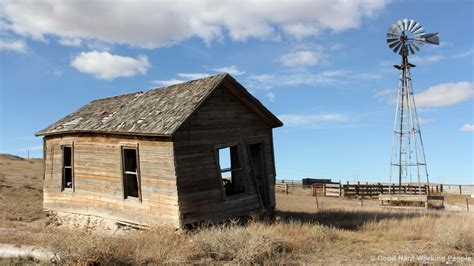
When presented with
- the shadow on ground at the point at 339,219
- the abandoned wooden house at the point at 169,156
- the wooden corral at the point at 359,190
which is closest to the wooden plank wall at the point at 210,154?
the abandoned wooden house at the point at 169,156

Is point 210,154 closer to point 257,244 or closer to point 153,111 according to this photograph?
point 153,111

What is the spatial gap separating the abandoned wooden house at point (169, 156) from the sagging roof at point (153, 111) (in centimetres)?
4

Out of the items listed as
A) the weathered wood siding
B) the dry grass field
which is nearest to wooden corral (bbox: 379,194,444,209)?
the dry grass field

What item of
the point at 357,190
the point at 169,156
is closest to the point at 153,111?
the point at 169,156

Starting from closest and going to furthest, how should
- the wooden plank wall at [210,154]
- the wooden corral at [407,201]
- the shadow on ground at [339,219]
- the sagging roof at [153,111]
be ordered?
the wooden plank wall at [210,154], the sagging roof at [153,111], the shadow on ground at [339,219], the wooden corral at [407,201]

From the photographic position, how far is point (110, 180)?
44.0ft

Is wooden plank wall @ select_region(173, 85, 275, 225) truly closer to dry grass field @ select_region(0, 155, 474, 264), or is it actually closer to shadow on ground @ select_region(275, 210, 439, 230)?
dry grass field @ select_region(0, 155, 474, 264)

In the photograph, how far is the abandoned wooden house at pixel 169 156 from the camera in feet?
37.2

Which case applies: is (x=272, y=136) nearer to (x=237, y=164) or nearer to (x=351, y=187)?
(x=237, y=164)

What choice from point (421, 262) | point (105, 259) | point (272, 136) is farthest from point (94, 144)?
point (421, 262)

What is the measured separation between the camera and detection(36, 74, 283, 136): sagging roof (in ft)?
38.0

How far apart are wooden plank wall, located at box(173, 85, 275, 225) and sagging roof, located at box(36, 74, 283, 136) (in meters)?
0.32

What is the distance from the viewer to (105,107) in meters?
16.2

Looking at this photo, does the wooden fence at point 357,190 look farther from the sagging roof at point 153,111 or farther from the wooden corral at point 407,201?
the sagging roof at point 153,111
